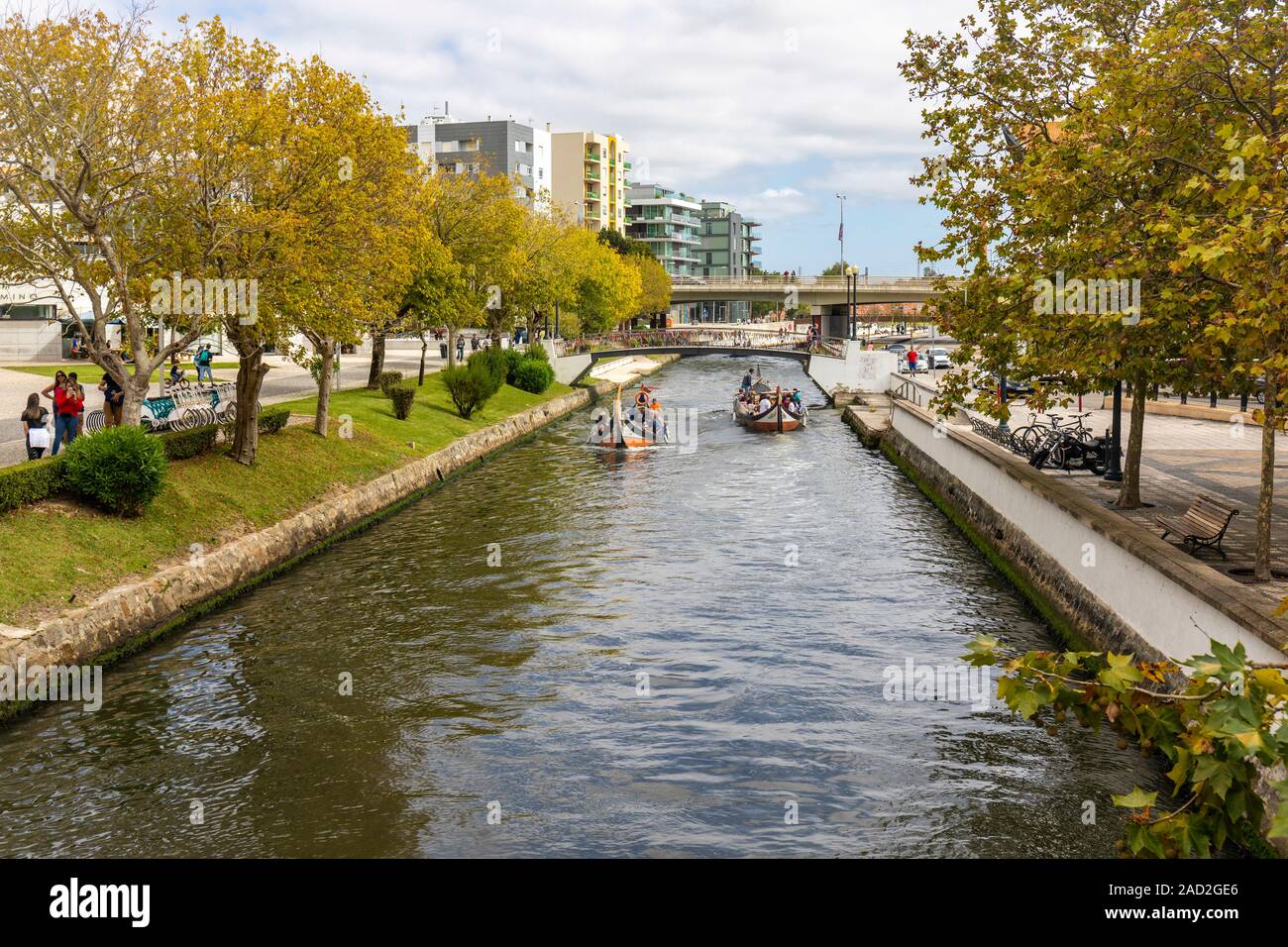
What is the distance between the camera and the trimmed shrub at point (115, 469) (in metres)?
21.2

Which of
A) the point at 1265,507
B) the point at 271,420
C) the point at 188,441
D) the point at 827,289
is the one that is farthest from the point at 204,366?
the point at 827,289

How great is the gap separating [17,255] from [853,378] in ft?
168

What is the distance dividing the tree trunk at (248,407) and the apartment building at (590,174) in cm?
12216

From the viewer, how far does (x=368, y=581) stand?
79.2 ft

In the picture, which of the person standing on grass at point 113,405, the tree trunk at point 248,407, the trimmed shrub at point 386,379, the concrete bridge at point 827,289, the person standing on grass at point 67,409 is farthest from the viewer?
the concrete bridge at point 827,289

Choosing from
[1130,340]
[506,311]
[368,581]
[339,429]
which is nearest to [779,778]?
[1130,340]

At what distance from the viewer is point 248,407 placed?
2839cm

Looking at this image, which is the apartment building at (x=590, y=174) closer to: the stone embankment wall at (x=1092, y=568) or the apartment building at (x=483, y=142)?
the apartment building at (x=483, y=142)

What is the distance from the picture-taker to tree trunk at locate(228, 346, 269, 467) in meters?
28.2

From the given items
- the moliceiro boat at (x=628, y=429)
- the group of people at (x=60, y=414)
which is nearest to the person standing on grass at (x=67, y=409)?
the group of people at (x=60, y=414)

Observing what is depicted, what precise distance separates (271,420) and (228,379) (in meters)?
18.0

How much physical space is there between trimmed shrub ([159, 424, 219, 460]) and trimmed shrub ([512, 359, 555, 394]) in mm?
31603

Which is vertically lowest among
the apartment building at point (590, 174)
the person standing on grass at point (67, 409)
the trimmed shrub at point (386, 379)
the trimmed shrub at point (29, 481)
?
the trimmed shrub at point (29, 481)

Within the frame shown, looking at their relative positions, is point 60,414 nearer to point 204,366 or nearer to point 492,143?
point 204,366
